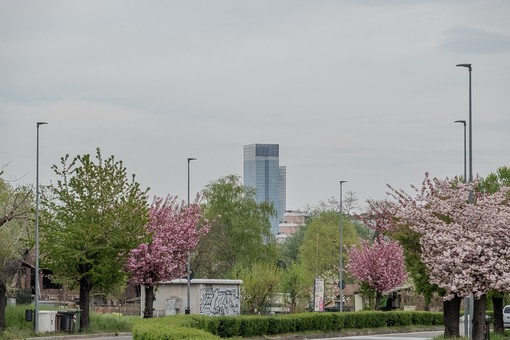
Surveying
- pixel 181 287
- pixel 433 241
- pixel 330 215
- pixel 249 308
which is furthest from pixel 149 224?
pixel 330 215

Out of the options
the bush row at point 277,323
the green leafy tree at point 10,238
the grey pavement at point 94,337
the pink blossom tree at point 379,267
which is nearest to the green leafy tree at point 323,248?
the pink blossom tree at point 379,267

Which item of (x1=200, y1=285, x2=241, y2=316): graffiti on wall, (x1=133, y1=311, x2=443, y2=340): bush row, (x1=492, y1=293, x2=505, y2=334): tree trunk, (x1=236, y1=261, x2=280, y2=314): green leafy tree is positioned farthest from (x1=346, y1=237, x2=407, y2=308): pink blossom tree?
(x1=492, y1=293, x2=505, y2=334): tree trunk

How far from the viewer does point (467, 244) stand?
1335 inches

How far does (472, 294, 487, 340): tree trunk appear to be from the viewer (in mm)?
35125

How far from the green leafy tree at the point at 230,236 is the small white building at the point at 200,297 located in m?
35.4

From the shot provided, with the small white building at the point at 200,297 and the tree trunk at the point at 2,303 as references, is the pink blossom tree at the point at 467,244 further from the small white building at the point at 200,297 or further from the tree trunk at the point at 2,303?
the small white building at the point at 200,297

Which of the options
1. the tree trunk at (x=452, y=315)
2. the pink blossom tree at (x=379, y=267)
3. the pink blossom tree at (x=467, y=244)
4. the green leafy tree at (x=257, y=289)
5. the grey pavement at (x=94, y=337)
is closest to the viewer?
the pink blossom tree at (x=467, y=244)

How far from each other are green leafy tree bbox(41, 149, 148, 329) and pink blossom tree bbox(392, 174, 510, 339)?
1666 centimetres

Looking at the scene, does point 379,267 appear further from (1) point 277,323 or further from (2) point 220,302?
(1) point 277,323

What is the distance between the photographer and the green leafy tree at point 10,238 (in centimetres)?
4603

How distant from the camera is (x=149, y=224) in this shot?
55.6 metres

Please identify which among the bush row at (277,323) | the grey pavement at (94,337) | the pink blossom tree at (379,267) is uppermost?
the pink blossom tree at (379,267)

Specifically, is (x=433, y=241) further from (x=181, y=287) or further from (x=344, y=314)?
(x=181, y=287)

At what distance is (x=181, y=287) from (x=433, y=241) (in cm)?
3101
